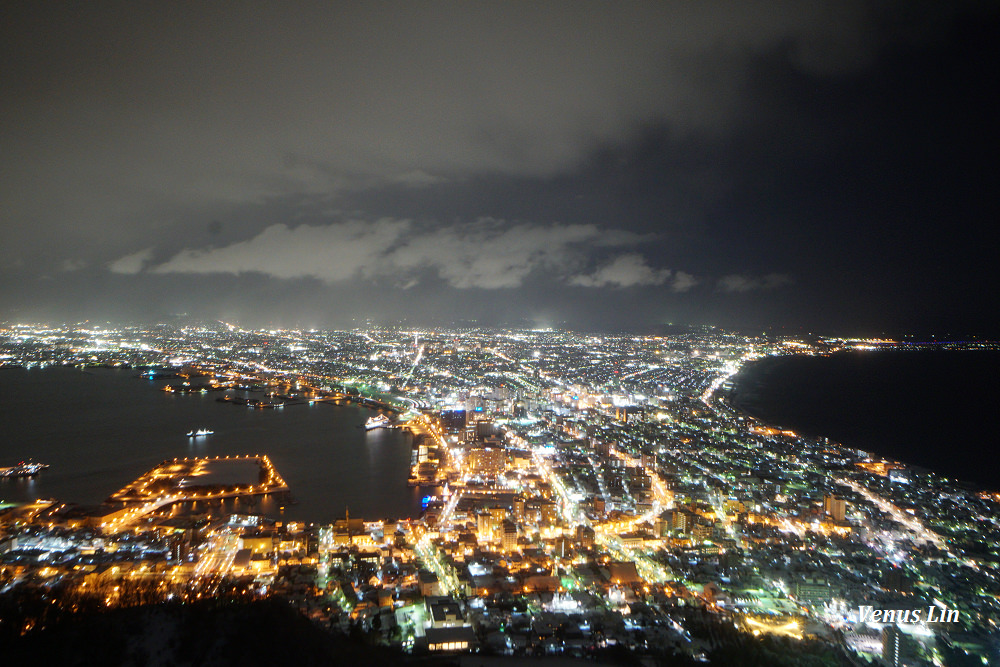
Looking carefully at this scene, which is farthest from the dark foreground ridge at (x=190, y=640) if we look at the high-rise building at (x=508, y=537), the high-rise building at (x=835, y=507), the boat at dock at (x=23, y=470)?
the boat at dock at (x=23, y=470)

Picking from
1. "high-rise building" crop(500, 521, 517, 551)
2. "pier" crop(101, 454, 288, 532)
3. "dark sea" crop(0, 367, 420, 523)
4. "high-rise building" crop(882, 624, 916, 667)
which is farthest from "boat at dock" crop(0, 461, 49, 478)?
"high-rise building" crop(882, 624, 916, 667)

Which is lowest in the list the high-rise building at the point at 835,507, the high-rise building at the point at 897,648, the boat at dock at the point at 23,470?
the high-rise building at the point at 897,648

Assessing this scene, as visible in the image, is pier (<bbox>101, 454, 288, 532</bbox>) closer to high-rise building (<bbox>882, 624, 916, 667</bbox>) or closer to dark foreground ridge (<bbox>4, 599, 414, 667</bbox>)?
dark foreground ridge (<bbox>4, 599, 414, 667</bbox>)

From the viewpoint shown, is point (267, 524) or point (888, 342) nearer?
point (267, 524)

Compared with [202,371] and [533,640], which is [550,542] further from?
[202,371]

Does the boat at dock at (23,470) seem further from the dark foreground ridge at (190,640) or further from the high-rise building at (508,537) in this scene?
the high-rise building at (508,537)

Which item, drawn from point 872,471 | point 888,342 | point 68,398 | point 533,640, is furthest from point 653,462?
point 888,342
